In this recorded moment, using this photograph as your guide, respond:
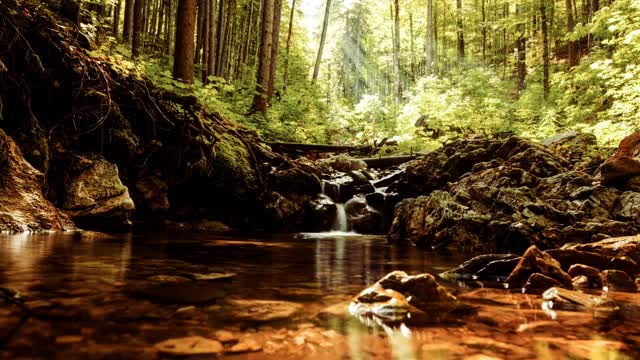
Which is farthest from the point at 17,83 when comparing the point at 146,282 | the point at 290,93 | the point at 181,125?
the point at 290,93

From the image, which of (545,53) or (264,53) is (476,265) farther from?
(545,53)

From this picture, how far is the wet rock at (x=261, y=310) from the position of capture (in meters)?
2.60

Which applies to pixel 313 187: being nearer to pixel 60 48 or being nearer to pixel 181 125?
pixel 181 125

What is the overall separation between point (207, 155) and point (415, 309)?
7503 mm

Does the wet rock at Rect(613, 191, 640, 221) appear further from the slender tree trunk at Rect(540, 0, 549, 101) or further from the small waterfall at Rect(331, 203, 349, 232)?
the slender tree trunk at Rect(540, 0, 549, 101)

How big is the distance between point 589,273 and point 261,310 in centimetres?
312

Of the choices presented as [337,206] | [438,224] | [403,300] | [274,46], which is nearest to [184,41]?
[337,206]

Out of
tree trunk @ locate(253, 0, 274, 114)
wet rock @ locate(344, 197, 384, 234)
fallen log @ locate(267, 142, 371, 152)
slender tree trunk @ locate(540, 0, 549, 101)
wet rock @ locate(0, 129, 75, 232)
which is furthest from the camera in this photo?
slender tree trunk @ locate(540, 0, 549, 101)

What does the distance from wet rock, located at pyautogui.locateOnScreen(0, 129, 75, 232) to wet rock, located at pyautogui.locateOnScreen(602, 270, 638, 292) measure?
6.98 m

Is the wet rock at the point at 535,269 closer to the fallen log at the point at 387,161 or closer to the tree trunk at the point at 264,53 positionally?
the fallen log at the point at 387,161

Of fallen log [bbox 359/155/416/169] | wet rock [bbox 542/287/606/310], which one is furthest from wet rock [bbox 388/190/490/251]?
fallen log [bbox 359/155/416/169]

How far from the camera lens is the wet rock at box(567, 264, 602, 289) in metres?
3.95

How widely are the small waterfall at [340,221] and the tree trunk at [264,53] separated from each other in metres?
5.80

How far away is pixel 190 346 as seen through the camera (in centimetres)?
204
